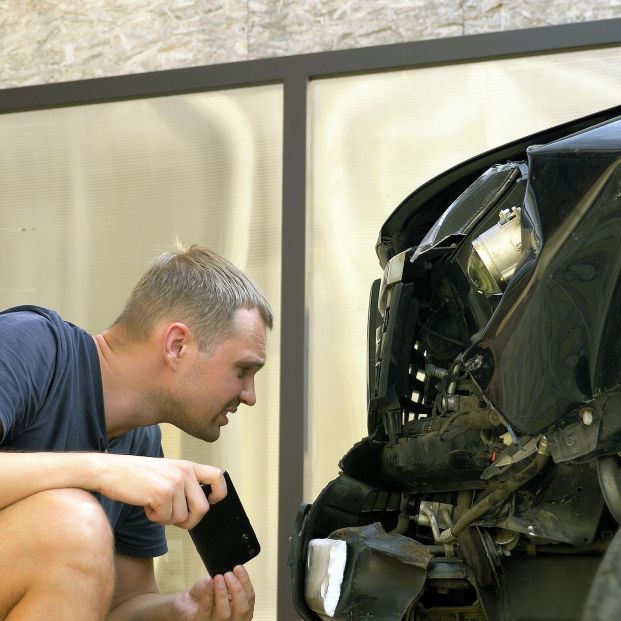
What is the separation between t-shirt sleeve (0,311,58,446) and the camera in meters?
1.78

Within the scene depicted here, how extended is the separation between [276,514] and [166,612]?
1.25 metres

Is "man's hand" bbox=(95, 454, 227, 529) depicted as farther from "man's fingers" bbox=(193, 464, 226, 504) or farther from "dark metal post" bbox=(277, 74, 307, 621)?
"dark metal post" bbox=(277, 74, 307, 621)

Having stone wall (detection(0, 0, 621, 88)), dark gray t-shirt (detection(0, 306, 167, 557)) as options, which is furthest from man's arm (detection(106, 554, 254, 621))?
stone wall (detection(0, 0, 621, 88))

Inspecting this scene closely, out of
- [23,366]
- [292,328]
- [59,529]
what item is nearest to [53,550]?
[59,529]

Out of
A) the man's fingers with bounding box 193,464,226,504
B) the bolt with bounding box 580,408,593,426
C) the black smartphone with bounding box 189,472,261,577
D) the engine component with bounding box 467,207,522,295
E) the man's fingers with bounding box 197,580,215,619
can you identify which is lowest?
the man's fingers with bounding box 197,580,215,619

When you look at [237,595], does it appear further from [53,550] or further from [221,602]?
[53,550]

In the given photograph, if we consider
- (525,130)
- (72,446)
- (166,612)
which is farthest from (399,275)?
(525,130)

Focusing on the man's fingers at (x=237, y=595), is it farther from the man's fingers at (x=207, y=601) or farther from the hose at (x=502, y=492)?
the hose at (x=502, y=492)

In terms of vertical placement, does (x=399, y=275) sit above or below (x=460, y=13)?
below

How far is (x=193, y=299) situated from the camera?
7.39 feet

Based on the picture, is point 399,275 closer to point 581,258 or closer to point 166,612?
point 581,258

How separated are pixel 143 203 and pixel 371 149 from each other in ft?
3.12

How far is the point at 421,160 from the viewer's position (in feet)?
11.6

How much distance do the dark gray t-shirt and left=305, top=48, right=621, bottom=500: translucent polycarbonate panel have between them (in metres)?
1.28
